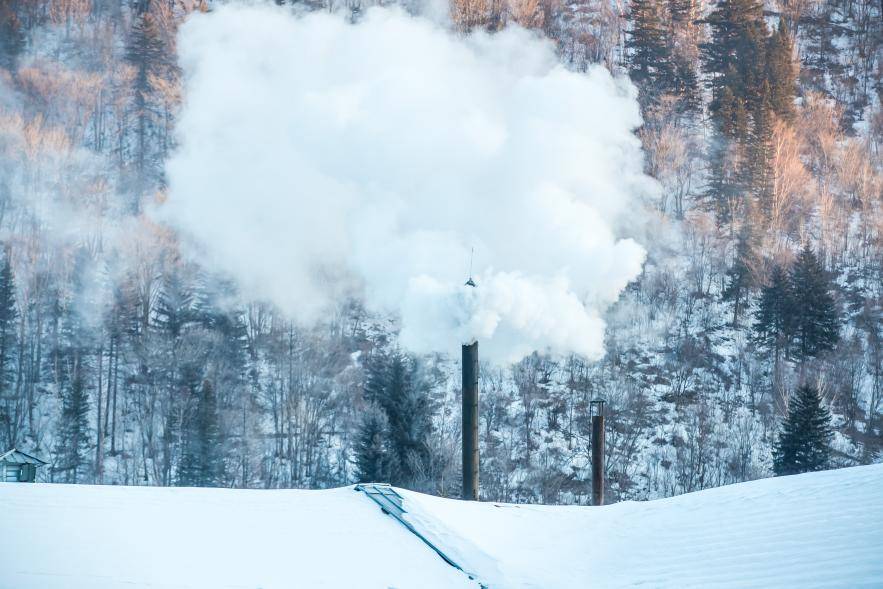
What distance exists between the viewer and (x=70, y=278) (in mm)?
37156

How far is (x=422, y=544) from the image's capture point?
880cm

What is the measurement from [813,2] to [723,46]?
8.44m

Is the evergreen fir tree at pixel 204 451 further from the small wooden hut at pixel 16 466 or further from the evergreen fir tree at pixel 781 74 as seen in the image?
the evergreen fir tree at pixel 781 74

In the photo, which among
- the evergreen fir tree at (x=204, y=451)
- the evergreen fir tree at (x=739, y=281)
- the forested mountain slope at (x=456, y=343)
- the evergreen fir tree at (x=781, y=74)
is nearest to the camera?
the evergreen fir tree at (x=204, y=451)

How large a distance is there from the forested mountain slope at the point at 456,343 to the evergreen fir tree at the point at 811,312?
0.45 ft

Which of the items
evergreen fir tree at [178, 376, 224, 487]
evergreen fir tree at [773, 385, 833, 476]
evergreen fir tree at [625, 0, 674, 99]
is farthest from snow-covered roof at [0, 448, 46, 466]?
evergreen fir tree at [625, 0, 674, 99]

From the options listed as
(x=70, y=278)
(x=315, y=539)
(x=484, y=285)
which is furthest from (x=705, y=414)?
(x=70, y=278)

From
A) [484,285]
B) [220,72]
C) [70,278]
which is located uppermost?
[220,72]

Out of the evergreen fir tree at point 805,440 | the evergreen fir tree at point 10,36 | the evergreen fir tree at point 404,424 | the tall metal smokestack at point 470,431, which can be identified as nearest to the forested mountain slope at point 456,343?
the evergreen fir tree at point 404,424

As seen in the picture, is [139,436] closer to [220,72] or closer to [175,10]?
[220,72]

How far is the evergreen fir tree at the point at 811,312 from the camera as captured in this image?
3275 centimetres

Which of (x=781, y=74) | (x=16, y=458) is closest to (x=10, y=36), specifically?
(x=16, y=458)

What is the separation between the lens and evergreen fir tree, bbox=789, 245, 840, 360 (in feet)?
107

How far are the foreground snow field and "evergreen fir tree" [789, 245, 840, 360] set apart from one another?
2435 cm
